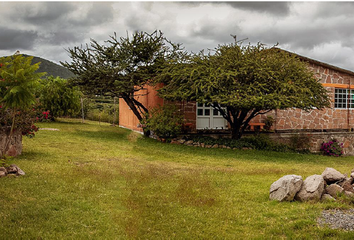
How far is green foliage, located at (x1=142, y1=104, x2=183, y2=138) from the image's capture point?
52.7 feet

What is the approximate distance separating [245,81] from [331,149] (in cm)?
817

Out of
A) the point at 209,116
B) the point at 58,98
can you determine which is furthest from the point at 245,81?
the point at 58,98

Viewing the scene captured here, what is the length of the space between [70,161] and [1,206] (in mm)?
4308

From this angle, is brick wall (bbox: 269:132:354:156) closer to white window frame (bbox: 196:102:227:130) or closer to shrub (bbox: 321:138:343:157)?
shrub (bbox: 321:138:343:157)

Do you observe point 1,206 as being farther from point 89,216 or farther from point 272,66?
point 272,66

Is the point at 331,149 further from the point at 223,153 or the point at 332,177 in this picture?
the point at 332,177

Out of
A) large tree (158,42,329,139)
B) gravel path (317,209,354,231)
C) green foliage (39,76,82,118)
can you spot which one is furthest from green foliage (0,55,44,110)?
green foliage (39,76,82,118)

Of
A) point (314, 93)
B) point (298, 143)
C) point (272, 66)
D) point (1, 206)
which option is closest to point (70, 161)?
point (1, 206)

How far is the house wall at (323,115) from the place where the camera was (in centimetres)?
2022

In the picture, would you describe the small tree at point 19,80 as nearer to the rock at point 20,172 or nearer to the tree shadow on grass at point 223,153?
A: the rock at point 20,172

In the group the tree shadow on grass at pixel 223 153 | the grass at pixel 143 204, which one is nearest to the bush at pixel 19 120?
the grass at pixel 143 204

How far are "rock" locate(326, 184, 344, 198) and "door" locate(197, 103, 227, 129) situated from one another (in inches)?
459

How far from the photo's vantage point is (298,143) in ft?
62.2

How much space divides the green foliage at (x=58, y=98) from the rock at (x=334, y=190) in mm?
20550
